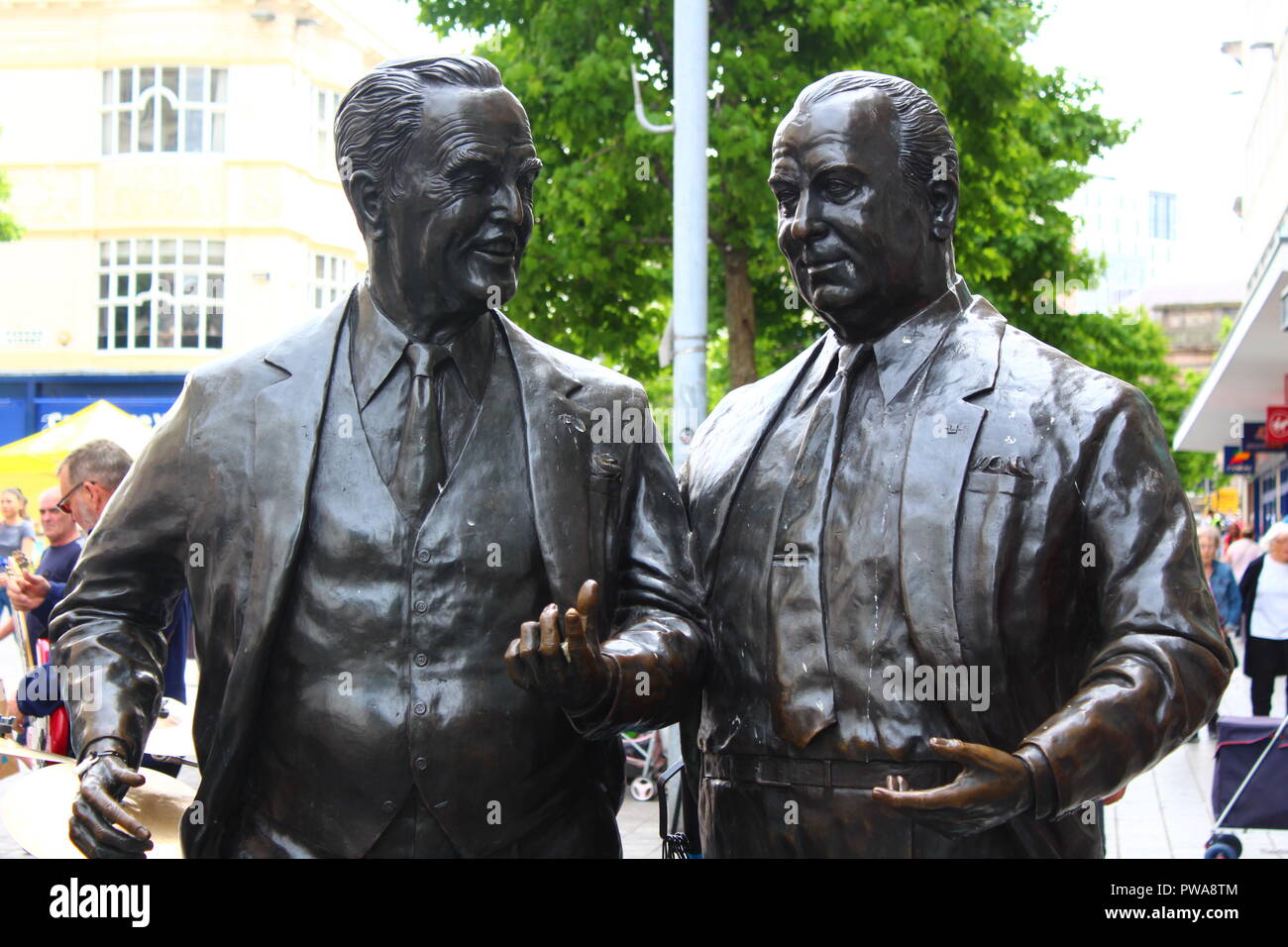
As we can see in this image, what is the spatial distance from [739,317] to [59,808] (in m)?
10.9

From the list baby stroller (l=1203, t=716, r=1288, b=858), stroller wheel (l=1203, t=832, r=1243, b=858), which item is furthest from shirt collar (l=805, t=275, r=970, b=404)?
stroller wheel (l=1203, t=832, r=1243, b=858)

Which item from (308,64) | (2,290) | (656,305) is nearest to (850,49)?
(656,305)

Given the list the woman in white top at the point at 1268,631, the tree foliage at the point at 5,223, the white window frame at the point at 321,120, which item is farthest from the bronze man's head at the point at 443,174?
the white window frame at the point at 321,120

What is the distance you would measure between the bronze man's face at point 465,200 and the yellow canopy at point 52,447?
28.9 ft

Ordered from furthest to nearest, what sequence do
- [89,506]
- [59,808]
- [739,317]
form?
1. [739,317]
2. [89,506]
3. [59,808]

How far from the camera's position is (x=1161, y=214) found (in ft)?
492

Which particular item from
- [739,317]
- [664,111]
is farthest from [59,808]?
[739,317]

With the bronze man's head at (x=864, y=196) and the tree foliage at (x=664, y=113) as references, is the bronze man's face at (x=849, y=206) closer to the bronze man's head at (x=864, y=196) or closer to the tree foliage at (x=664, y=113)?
the bronze man's head at (x=864, y=196)

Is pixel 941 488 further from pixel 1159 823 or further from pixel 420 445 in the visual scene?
pixel 1159 823

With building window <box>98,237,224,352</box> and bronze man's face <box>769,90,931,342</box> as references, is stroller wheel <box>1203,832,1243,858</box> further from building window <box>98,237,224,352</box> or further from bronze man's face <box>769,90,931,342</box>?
building window <box>98,237,224,352</box>

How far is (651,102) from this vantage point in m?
13.4

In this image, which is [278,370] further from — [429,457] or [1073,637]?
[1073,637]

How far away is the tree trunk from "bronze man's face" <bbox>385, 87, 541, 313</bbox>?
426 inches

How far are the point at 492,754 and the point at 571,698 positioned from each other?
45 cm
